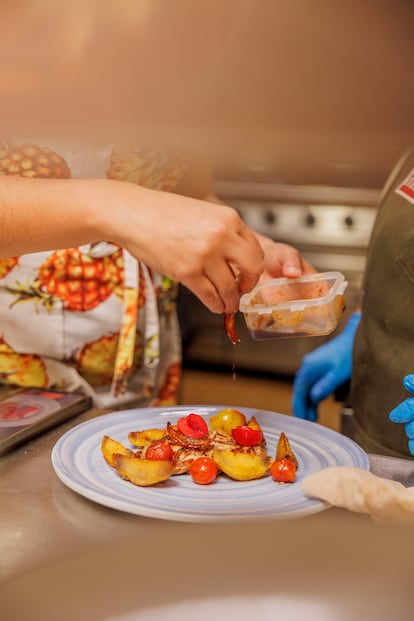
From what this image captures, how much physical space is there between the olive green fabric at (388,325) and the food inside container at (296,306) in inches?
5.0

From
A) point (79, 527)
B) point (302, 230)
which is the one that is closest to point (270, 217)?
point (302, 230)

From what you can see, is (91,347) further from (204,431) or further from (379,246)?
(379,246)

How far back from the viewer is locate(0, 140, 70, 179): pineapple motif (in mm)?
604

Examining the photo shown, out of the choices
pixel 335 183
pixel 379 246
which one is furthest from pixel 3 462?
pixel 379 246

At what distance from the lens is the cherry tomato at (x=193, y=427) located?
2.62 feet

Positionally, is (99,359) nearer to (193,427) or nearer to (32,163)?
(193,427)

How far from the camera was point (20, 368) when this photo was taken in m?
1.09

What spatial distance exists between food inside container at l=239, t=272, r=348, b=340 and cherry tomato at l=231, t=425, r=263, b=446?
0.15 meters

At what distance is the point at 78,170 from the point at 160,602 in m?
0.63

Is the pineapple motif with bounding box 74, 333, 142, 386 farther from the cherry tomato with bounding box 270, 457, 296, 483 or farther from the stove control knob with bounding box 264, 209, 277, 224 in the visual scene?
the stove control knob with bounding box 264, 209, 277, 224

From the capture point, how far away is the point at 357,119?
1.35 feet

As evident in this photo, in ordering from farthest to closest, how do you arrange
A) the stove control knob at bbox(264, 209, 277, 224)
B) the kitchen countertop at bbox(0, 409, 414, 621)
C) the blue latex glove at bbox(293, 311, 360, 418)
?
the stove control knob at bbox(264, 209, 277, 224) → the blue latex glove at bbox(293, 311, 360, 418) → the kitchen countertop at bbox(0, 409, 414, 621)

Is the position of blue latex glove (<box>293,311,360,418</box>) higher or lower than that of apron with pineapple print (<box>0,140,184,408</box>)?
lower

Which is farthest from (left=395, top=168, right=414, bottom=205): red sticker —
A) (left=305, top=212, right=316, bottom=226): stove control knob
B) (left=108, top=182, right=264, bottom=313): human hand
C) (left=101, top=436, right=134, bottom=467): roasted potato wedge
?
(left=305, top=212, right=316, bottom=226): stove control knob
